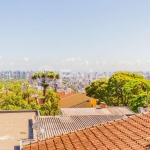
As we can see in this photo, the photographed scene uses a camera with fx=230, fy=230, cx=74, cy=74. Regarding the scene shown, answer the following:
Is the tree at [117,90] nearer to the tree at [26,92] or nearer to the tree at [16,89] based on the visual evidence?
the tree at [26,92]

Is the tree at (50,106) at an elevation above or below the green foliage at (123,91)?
below

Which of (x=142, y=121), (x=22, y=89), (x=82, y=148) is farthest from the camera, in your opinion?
(x=22, y=89)

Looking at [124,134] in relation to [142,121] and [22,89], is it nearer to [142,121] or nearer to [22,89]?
[142,121]

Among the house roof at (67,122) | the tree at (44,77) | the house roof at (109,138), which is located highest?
the house roof at (109,138)

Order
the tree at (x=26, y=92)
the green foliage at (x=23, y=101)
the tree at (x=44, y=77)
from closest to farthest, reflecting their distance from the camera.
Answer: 1. the green foliage at (x=23, y=101)
2. the tree at (x=26, y=92)
3. the tree at (x=44, y=77)

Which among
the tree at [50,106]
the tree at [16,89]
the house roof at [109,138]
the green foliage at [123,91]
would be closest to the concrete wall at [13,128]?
the house roof at [109,138]

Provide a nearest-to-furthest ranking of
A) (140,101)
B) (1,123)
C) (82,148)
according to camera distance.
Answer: (82,148) < (1,123) < (140,101)

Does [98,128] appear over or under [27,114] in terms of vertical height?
over

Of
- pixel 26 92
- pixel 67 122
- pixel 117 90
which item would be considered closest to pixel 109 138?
pixel 67 122

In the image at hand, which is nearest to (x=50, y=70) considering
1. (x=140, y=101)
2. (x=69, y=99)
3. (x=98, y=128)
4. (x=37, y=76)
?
(x=37, y=76)
